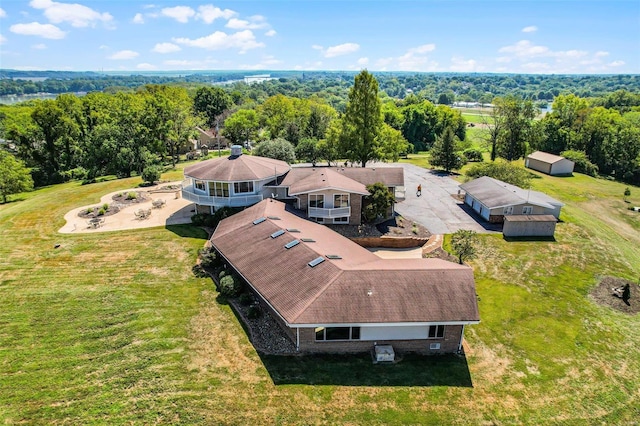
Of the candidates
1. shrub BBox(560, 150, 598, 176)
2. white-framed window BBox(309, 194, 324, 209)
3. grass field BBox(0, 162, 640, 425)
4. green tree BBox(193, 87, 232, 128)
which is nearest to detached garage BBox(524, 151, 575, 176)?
shrub BBox(560, 150, 598, 176)

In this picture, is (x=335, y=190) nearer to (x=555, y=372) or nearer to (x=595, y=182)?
(x=555, y=372)

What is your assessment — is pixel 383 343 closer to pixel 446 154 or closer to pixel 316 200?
pixel 316 200

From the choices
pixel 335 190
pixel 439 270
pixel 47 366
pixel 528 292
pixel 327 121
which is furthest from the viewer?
pixel 327 121

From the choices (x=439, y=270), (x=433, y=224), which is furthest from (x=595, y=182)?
(x=439, y=270)

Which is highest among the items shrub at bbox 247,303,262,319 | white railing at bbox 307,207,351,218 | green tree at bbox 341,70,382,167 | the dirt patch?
green tree at bbox 341,70,382,167

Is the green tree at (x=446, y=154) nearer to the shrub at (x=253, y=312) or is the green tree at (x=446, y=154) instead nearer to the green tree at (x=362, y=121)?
the green tree at (x=362, y=121)

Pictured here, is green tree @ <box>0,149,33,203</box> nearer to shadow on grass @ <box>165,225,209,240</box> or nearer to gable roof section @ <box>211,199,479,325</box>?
shadow on grass @ <box>165,225,209,240</box>

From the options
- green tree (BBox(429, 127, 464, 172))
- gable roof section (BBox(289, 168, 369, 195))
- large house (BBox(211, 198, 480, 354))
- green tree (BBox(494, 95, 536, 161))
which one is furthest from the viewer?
green tree (BBox(494, 95, 536, 161))
